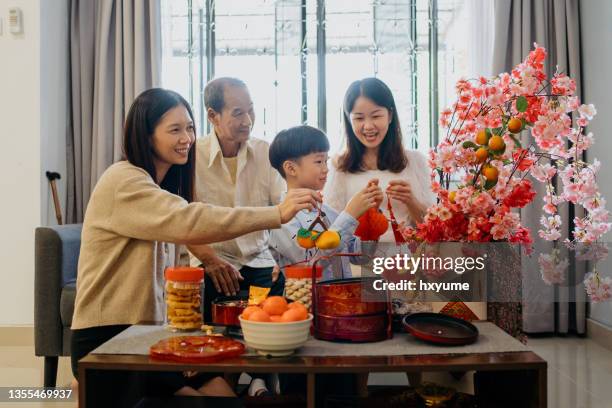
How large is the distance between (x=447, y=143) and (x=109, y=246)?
0.92 meters

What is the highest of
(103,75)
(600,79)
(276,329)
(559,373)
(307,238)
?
(103,75)

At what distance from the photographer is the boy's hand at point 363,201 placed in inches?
71.8

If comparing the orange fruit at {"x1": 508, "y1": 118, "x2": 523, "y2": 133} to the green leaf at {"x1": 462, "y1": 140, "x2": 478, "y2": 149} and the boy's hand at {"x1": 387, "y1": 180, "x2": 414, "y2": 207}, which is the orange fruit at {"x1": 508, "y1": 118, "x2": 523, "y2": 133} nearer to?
the green leaf at {"x1": 462, "y1": 140, "x2": 478, "y2": 149}

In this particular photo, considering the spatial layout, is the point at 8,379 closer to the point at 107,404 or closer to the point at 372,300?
the point at 107,404

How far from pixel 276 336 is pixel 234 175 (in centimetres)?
114

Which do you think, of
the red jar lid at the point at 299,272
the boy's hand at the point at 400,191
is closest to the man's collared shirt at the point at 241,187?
the boy's hand at the point at 400,191

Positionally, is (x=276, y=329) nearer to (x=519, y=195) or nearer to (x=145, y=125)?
(x=519, y=195)

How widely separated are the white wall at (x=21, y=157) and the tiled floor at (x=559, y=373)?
36 cm

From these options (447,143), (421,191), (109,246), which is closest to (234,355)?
(109,246)

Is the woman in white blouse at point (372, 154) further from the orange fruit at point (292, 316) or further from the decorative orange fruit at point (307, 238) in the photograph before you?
the orange fruit at point (292, 316)

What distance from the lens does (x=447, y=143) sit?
146cm

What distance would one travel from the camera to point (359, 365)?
3.86ft

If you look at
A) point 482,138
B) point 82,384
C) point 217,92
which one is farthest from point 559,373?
point 82,384

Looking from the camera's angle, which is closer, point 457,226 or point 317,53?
point 457,226
